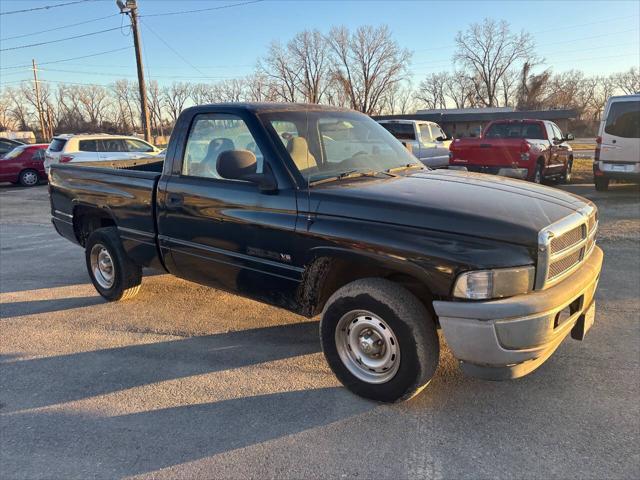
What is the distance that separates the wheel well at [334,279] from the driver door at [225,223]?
102mm

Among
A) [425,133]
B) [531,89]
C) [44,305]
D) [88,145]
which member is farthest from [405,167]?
[531,89]

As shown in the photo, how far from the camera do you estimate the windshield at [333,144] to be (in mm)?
3678

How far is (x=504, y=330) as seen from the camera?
2682mm

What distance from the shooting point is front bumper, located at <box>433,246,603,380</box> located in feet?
8.80

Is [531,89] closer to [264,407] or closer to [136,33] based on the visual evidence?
[136,33]

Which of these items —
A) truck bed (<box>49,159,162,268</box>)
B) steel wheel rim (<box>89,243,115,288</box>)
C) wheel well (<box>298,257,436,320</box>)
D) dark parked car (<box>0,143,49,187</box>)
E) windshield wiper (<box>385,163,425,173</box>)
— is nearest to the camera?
wheel well (<box>298,257,436,320</box>)

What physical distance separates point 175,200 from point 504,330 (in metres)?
2.87

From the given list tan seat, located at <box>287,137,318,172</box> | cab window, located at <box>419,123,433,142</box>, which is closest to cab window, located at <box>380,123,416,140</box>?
cab window, located at <box>419,123,433,142</box>

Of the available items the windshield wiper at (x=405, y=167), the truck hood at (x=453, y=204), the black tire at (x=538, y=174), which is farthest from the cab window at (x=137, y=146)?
the truck hood at (x=453, y=204)

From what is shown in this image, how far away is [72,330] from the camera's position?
4.62 meters

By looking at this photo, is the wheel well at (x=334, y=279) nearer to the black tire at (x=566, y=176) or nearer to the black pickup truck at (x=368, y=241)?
the black pickup truck at (x=368, y=241)

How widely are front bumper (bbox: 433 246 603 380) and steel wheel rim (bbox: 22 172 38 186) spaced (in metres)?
20.5

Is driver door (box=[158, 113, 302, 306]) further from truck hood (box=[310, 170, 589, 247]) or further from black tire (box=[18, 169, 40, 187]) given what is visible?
black tire (box=[18, 169, 40, 187])

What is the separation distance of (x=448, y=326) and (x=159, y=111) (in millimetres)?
90137
